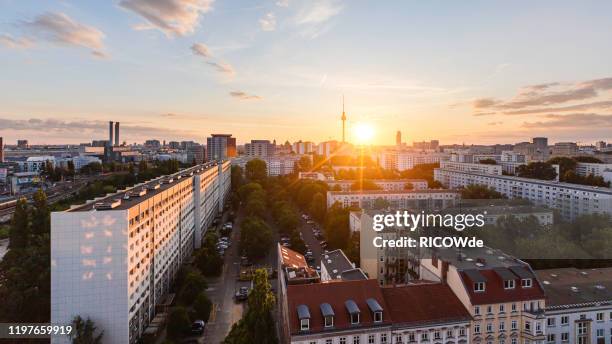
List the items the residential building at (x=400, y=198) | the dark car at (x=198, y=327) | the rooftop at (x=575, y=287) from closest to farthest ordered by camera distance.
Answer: the rooftop at (x=575, y=287), the dark car at (x=198, y=327), the residential building at (x=400, y=198)

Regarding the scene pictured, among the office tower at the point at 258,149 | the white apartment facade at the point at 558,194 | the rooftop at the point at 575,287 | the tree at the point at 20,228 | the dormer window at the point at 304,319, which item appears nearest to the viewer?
the dormer window at the point at 304,319

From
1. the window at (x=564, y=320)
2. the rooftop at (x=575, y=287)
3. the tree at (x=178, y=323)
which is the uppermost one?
the rooftop at (x=575, y=287)

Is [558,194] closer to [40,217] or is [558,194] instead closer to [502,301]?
[502,301]

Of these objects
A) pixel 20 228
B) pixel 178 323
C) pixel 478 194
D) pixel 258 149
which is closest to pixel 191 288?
pixel 178 323

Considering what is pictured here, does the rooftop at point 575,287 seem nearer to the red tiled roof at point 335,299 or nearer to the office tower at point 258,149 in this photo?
the red tiled roof at point 335,299

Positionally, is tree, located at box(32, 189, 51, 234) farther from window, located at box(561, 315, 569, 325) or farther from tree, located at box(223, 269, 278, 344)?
window, located at box(561, 315, 569, 325)

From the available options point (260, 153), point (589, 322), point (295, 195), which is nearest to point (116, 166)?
point (295, 195)

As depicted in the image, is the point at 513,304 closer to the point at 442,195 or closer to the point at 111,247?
the point at 111,247

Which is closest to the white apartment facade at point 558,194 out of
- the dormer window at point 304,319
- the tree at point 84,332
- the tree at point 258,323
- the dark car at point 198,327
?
the dormer window at point 304,319
